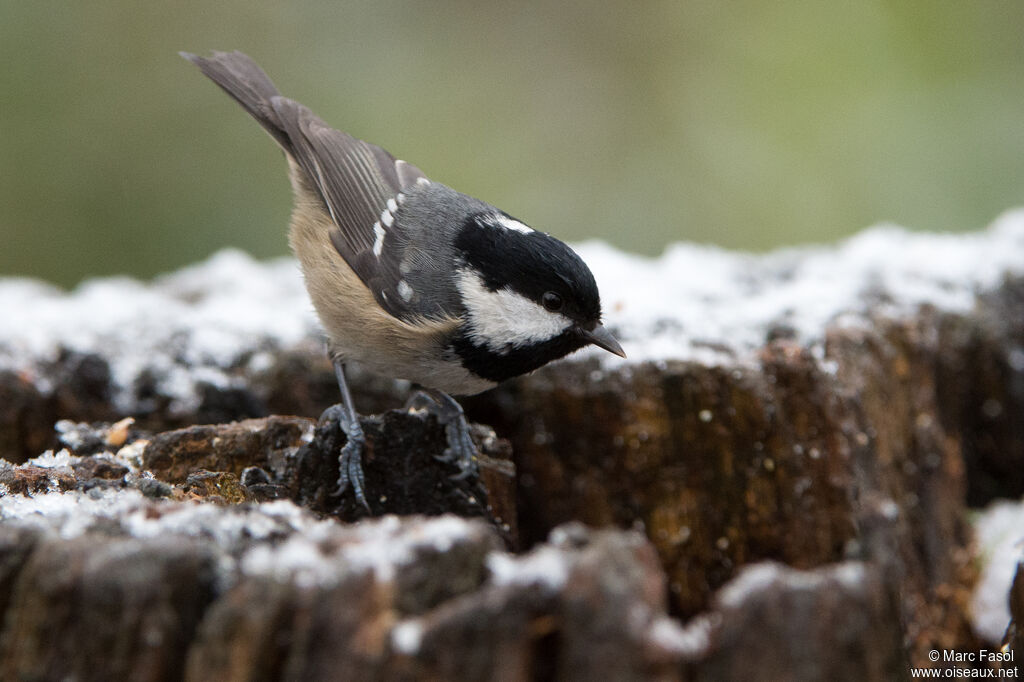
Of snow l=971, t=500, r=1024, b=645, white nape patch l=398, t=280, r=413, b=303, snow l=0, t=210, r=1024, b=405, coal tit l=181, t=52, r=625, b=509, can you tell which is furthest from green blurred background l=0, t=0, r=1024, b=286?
white nape patch l=398, t=280, r=413, b=303

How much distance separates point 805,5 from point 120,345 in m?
4.83

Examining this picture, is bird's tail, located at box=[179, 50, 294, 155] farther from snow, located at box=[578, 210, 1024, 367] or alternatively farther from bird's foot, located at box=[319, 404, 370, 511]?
bird's foot, located at box=[319, 404, 370, 511]

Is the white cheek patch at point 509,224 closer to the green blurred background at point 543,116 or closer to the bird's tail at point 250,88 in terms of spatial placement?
the bird's tail at point 250,88

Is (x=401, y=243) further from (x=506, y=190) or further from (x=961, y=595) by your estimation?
(x=506, y=190)

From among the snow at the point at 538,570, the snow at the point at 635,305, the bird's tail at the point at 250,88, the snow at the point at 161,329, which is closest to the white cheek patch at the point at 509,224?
the snow at the point at 635,305

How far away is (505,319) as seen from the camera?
7.11 feet

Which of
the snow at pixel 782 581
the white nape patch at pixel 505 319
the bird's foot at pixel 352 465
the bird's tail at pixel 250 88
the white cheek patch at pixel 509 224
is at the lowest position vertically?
the snow at pixel 782 581

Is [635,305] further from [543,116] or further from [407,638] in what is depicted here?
[543,116]

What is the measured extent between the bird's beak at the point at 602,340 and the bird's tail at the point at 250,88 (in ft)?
4.22

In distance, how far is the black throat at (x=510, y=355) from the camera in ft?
7.00

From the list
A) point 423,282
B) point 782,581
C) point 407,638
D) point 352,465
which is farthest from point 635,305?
point 407,638

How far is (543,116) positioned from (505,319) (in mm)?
4196

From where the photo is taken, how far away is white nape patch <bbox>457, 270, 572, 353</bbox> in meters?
2.13

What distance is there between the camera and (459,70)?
19.4 ft
